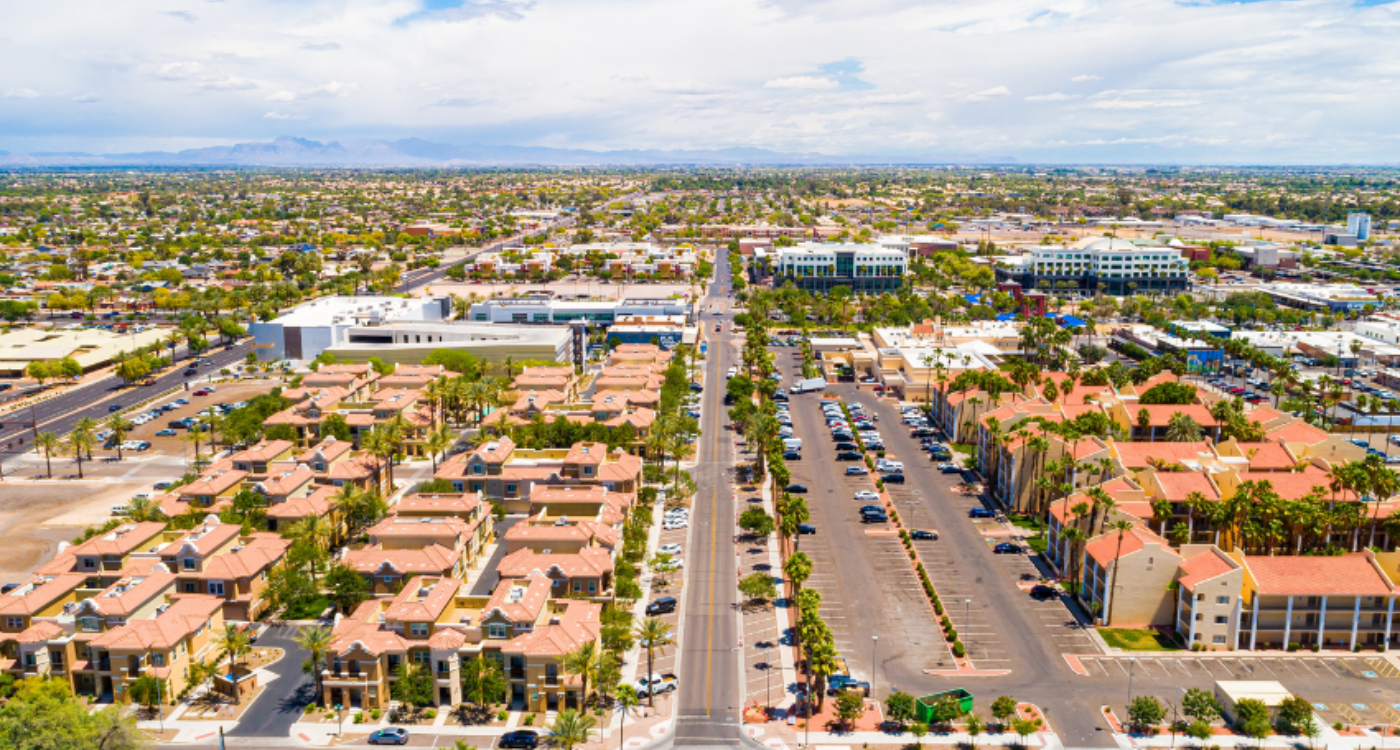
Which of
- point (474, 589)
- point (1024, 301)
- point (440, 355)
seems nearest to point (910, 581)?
point (474, 589)

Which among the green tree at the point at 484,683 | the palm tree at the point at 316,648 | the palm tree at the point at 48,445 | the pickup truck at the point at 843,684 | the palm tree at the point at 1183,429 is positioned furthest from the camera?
the palm tree at the point at 48,445

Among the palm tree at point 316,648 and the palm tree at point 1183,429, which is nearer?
the palm tree at point 316,648

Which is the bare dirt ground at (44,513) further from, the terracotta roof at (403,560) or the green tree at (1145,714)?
the green tree at (1145,714)

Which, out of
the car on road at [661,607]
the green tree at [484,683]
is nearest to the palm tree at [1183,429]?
the car on road at [661,607]

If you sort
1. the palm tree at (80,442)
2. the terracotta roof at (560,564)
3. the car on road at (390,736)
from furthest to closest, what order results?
the palm tree at (80,442)
the terracotta roof at (560,564)
the car on road at (390,736)

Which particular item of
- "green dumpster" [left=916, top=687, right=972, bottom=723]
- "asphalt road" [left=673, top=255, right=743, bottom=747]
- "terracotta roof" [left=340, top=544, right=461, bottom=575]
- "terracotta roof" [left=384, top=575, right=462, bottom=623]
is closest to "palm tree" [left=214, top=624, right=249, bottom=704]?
"terracotta roof" [left=384, top=575, right=462, bottom=623]

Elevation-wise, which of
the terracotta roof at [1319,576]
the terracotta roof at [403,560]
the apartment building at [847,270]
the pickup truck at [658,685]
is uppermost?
the apartment building at [847,270]

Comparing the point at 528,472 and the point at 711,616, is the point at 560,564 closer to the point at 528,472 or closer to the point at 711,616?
the point at 711,616
